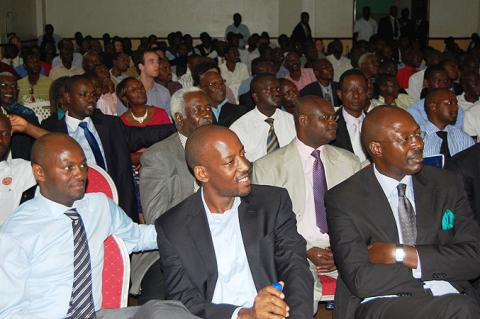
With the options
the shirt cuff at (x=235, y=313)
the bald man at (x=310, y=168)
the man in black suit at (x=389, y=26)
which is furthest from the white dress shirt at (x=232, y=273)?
the man in black suit at (x=389, y=26)

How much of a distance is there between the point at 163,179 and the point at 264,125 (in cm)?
135

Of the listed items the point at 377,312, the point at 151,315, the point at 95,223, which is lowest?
the point at 377,312

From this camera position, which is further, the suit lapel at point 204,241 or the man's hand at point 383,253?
the man's hand at point 383,253

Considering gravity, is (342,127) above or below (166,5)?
below

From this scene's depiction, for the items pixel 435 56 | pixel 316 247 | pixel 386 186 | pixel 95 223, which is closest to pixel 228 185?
pixel 95 223

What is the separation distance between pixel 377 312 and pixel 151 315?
966 mm

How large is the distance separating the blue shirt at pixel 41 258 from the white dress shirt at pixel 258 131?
2.04 metres

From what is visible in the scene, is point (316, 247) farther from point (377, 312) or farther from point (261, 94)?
point (261, 94)

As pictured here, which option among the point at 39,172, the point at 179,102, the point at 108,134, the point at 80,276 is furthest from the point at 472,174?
the point at 108,134

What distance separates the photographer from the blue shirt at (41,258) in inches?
87.8

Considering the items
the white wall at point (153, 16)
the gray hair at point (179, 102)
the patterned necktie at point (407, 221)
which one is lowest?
the patterned necktie at point (407, 221)

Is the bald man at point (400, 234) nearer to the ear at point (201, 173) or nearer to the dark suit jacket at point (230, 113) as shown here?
the ear at point (201, 173)

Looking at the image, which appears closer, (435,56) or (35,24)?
(435,56)

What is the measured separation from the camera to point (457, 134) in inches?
165
